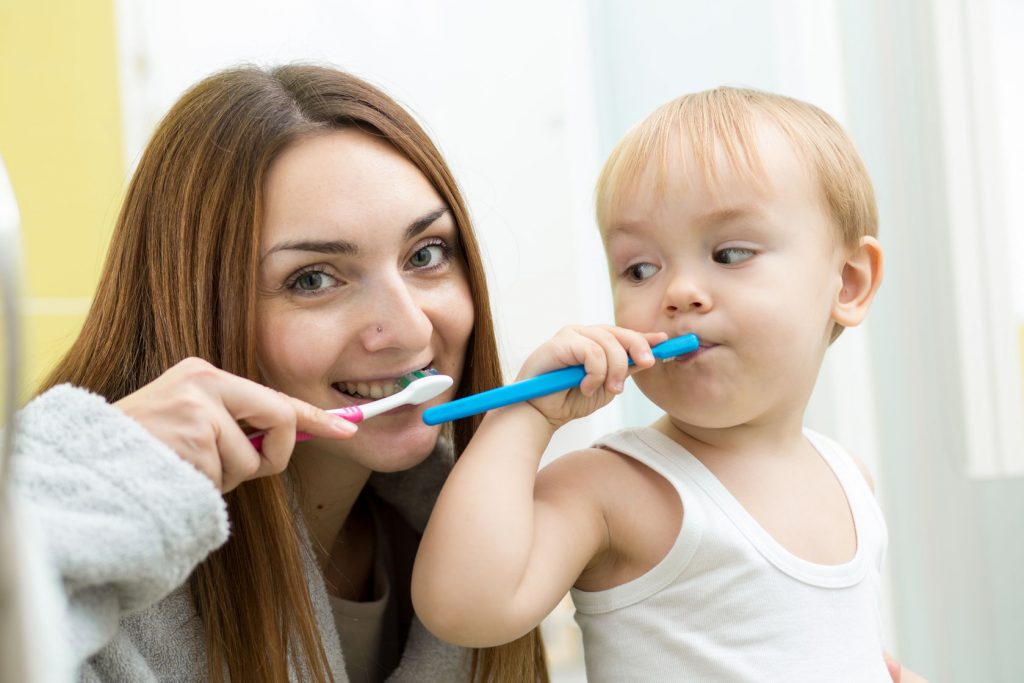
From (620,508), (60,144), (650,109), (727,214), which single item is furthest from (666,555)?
(60,144)

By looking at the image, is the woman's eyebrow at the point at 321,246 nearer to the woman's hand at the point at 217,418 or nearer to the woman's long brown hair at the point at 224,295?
the woman's long brown hair at the point at 224,295

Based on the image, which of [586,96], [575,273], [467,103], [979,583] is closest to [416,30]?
[467,103]

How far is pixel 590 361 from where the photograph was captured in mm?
716

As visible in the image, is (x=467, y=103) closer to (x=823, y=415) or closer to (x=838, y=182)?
(x=823, y=415)

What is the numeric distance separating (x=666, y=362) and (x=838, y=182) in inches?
8.3

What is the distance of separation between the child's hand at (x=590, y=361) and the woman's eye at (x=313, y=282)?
179mm

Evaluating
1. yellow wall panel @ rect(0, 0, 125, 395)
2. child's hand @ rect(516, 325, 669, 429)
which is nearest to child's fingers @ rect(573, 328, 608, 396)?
child's hand @ rect(516, 325, 669, 429)

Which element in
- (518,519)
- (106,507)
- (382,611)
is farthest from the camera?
(382,611)

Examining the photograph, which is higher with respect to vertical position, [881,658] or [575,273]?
[575,273]

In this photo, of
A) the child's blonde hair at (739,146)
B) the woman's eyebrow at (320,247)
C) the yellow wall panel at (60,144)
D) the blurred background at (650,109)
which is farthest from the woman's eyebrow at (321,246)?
the yellow wall panel at (60,144)

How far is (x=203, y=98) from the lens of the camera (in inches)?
33.7

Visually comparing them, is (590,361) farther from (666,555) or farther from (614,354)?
(666,555)

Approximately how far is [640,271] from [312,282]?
0.27m

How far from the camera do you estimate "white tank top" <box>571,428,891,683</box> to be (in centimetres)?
72
